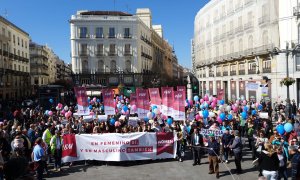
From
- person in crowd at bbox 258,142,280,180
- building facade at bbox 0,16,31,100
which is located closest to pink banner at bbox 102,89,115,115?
person in crowd at bbox 258,142,280,180

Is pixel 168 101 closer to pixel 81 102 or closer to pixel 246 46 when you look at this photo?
pixel 81 102

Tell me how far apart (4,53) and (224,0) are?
117 feet

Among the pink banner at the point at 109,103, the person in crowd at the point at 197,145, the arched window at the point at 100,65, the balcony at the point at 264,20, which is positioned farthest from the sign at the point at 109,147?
the arched window at the point at 100,65

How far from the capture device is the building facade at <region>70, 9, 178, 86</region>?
173ft

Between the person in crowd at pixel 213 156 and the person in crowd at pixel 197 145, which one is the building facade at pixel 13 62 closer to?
the person in crowd at pixel 197 145

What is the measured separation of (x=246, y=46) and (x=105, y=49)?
2545 cm

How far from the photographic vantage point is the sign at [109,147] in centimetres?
1158

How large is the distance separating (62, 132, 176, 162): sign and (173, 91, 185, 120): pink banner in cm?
324

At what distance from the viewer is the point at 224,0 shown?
144ft

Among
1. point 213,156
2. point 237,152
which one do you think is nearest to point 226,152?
point 237,152

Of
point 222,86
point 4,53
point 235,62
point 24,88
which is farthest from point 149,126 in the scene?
point 24,88

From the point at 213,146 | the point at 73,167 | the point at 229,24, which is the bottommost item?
the point at 73,167

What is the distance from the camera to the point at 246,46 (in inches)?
1500

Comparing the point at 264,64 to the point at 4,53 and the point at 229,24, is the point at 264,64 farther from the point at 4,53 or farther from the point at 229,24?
the point at 4,53
